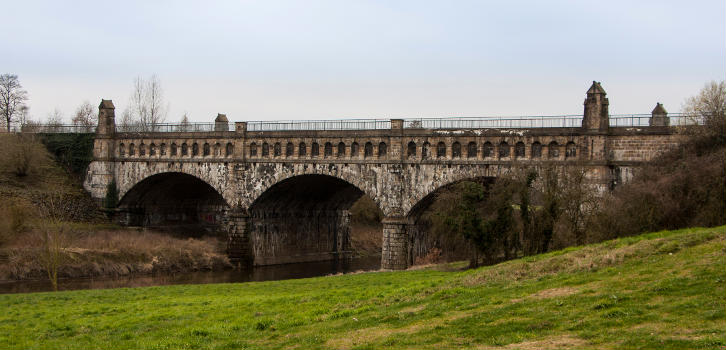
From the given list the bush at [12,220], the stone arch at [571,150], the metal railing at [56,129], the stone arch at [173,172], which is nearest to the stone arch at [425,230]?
the stone arch at [571,150]

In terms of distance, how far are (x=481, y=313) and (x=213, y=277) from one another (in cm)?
3489

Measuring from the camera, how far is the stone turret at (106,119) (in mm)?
60562

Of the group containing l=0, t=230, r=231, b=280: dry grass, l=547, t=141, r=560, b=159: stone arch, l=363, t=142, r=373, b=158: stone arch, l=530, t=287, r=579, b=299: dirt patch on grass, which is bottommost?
l=0, t=230, r=231, b=280: dry grass

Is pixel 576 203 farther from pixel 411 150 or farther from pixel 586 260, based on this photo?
pixel 411 150

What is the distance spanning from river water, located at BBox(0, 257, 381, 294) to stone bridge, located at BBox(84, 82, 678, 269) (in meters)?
2.13

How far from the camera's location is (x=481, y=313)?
1695cm

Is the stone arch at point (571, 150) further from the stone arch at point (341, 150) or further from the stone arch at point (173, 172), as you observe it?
the stone arch at point (173, 172)

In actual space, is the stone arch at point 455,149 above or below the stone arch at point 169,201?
above

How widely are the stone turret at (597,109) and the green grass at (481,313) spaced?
15068 mm

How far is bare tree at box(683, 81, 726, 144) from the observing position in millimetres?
32375

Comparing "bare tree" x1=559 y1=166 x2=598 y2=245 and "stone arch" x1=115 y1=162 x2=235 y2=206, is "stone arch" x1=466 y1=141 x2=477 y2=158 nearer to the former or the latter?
"bare tree" x1=559 y1=166 x2=598 y2=245

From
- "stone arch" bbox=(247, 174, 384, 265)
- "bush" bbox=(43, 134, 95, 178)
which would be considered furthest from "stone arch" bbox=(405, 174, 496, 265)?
"bush" bbox=(43, 134, 95, 178)

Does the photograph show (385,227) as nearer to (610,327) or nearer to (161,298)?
(161,298)

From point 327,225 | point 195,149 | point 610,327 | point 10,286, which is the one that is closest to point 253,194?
point 195,149
